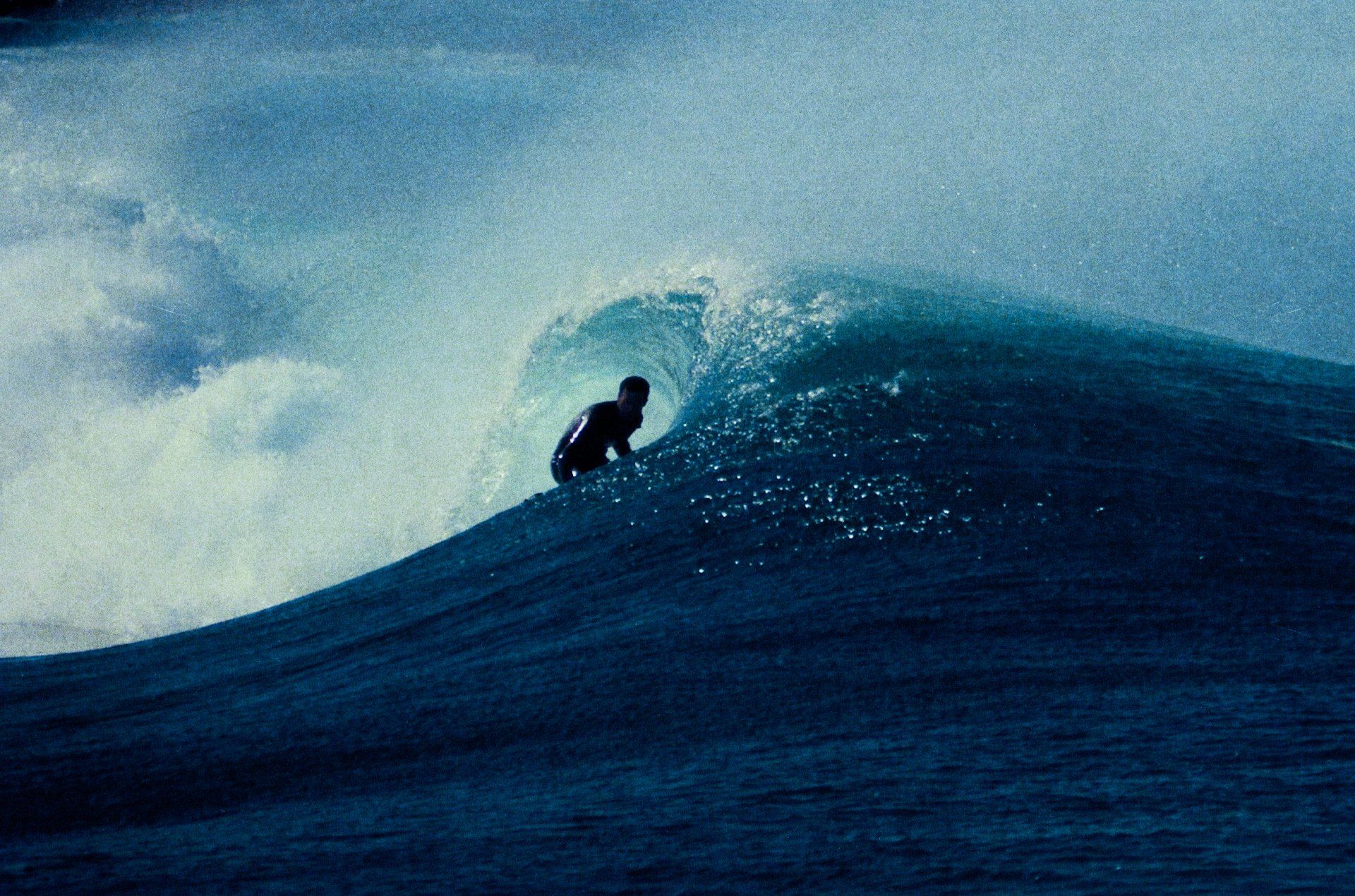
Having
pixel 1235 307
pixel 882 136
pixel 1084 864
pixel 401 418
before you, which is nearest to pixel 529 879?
pixel 1084 864

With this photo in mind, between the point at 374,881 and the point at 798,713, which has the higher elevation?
the point at 798,713

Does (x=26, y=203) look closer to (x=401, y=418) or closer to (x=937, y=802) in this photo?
(x=401, y=418)

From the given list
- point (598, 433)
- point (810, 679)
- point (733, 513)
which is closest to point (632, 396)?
point (598, 433)

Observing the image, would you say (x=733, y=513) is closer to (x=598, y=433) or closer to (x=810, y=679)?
(x=810, y=679)

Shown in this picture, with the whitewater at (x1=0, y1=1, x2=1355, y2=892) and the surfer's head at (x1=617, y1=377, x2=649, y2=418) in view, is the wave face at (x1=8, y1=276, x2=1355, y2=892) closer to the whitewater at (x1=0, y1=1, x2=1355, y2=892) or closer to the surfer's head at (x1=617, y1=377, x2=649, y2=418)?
the whitewater at (x1=0, y1=1, x2=1355, y2=892)

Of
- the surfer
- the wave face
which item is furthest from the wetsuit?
the wave face

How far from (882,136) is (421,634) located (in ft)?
59.4

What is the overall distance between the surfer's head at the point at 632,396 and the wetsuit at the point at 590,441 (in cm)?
3

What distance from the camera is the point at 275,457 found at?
479 inches

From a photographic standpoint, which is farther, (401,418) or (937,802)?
(401,418)

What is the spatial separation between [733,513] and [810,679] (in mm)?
1549

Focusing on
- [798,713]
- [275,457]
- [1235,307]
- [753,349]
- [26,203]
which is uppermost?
[26,203]

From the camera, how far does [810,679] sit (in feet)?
14.5

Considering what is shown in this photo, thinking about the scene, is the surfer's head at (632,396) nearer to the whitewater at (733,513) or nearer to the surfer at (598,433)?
the surfer at (598,433)
